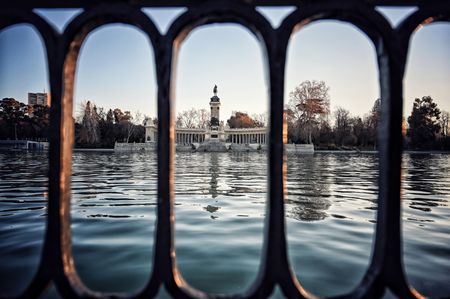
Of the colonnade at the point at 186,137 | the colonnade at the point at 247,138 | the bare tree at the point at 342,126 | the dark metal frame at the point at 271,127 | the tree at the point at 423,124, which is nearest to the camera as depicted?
the dark metal frame at the point at 271,127

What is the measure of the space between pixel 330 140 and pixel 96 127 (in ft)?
169

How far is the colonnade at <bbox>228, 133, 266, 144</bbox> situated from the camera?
6854 centimetres

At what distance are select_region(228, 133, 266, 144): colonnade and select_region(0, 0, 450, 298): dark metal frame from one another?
66646 mm

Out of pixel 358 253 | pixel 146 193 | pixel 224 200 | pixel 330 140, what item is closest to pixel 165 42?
pixel 358 253

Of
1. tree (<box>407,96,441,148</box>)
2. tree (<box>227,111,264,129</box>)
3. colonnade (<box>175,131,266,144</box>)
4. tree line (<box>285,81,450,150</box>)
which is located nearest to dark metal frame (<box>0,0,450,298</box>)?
tree line (<box>285,81,450,150</box>)

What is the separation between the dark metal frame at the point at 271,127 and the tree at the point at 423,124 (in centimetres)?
6213

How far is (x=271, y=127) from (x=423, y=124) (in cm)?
6420

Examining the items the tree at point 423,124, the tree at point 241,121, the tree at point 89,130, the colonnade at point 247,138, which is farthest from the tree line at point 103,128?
the tree at point 423,124

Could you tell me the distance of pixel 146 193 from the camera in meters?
7.04

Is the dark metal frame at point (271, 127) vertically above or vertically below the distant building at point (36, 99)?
below

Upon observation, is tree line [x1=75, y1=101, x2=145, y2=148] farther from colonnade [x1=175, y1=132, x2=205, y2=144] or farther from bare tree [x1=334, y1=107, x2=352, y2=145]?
bare tree [x1=334, y1=107, x2=352, y2=145]

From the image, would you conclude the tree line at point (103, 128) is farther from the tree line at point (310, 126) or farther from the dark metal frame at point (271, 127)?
the dark metal frame at point (271, 127)

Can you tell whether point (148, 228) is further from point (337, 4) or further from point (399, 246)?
point (337, 4)

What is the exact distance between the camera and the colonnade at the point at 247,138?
225ft
